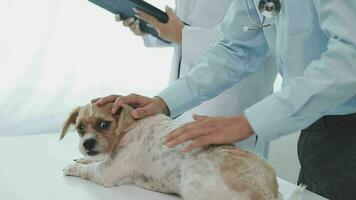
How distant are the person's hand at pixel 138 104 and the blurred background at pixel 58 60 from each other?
2.31 feet

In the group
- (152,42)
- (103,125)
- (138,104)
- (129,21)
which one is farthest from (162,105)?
(152,42)

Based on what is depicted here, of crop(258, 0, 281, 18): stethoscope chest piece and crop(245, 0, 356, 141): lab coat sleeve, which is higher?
crop(258, 0, 281, 18): stethoscope chest piece

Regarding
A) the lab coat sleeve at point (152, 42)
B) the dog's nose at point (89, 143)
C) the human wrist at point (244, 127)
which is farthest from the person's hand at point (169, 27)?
the human wrist at point (244, 127)

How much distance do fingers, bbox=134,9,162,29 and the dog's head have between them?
1.36 feet

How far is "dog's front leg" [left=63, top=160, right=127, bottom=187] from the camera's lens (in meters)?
1.08

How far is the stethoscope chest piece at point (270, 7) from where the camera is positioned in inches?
38.5

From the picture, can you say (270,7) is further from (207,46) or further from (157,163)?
(207,46)

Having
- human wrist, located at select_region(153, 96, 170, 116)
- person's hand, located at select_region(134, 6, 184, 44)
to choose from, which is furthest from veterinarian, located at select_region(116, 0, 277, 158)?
human wrist, located at select_region(153, 96, 170, 116)

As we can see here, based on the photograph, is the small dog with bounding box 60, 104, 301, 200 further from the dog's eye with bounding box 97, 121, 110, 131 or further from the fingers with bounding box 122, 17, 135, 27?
the fingers with bounding box 122, 17, 135, 27

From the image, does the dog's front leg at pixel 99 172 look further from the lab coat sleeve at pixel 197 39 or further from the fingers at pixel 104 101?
the lab coat sleeve at pixel 197 39

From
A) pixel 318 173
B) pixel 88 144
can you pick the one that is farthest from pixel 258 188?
pixel 88 144

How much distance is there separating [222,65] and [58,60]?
0.84 m

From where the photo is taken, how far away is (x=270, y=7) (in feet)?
3.23

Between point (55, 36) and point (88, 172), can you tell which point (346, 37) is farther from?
point (55, 36)
